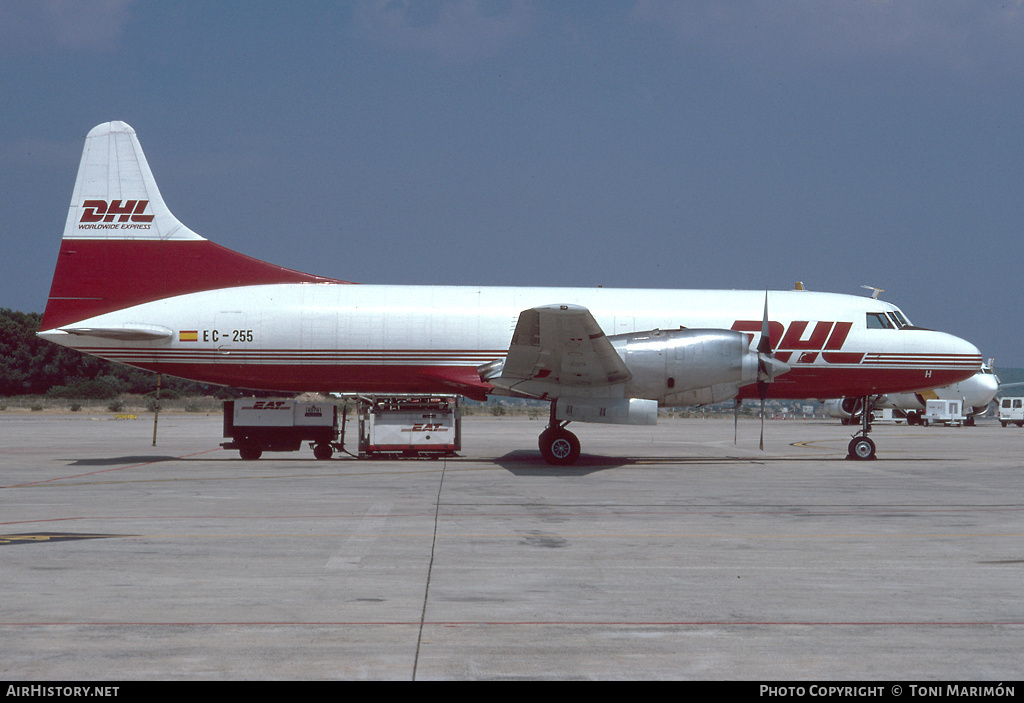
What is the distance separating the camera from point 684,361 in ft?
66.9

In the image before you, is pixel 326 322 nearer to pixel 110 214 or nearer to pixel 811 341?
pixel 110 214

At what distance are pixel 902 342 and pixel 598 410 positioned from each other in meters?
9.27

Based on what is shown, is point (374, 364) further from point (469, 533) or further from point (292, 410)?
point (469, 533)

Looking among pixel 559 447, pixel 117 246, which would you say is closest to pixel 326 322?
pixel 117 246

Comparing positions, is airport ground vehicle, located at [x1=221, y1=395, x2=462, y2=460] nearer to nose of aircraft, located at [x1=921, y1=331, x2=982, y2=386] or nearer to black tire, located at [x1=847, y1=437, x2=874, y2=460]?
black tire, located at [x1=847, y1=437, x2=874, y2=460]

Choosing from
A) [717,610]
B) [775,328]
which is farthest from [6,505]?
[775,328]

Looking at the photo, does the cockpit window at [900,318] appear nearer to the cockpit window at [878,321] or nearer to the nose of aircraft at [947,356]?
the cockpit window at [878,321]

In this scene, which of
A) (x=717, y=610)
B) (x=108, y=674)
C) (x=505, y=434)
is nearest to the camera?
(x=108, y=674)

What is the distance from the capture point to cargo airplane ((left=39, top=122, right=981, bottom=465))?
2230 cm

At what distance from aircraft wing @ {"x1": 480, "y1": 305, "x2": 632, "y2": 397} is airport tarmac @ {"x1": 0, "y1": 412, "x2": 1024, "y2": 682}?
3217mm

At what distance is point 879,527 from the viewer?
37.8ft

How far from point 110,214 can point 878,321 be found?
20.8 m

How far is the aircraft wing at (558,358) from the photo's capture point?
1844cm

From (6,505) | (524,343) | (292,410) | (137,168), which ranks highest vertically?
(137,168)
